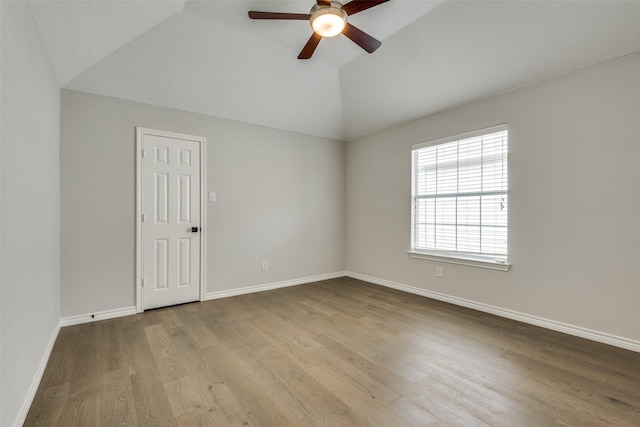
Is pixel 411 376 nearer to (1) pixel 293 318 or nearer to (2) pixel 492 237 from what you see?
(1) pixel 293 318

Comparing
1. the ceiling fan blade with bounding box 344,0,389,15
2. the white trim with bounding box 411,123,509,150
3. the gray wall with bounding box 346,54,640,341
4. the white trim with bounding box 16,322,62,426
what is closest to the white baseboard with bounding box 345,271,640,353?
the gray wall with bounding box 346,54,640,341

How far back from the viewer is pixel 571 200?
2.70 meters

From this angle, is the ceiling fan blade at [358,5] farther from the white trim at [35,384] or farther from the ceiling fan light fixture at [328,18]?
the white trim at [35,384]

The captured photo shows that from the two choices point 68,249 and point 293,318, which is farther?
point 293,318

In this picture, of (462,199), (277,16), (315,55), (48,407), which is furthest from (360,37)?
(48,407)

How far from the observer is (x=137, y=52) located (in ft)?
9.49

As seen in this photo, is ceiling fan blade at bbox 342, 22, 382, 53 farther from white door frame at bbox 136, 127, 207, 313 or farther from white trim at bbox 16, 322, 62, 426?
white trim at bbox 16, 322, 62, 426

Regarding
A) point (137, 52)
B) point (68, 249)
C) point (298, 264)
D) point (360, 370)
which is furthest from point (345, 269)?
point (137, 52)

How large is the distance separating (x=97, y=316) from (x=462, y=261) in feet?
13.8

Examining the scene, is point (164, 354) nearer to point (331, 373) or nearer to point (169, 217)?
point (331, 373)

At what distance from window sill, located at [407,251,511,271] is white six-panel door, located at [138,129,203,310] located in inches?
118

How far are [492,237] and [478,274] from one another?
47 centimetres

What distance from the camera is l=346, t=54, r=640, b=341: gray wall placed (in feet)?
7.95

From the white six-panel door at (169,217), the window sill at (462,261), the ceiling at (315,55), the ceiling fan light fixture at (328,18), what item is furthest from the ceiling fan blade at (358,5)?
the window sill at (462,261)
